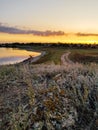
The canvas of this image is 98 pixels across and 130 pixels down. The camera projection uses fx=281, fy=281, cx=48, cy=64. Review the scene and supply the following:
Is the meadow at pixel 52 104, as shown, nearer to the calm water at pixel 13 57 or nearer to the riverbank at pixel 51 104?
the riverbank at pixel 51 104

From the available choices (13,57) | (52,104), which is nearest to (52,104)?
(52,104)

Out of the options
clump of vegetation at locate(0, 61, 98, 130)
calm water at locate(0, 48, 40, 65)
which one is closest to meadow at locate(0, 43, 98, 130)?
clump of vegetation at locate(0, 61, 98, 130)

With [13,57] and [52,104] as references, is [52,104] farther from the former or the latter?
[13,57]

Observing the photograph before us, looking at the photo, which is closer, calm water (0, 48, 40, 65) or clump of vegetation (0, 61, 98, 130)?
clump of vegetation (0, 61, 98, 130)

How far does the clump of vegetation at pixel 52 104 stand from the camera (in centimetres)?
603

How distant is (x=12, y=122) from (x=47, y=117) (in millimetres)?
750

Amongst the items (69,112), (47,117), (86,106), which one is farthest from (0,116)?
(86,106)

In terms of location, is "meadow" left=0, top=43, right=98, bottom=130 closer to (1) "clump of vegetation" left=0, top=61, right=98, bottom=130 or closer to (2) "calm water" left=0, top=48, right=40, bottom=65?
(1) "clump of vegetation" left=0, top=61, right=98, bottom=130

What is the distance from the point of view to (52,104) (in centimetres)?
645

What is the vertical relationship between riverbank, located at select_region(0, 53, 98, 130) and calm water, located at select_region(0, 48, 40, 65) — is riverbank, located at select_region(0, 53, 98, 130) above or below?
above

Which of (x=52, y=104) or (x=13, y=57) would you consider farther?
(x=13, y=57)

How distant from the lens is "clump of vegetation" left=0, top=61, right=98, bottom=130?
603 cm

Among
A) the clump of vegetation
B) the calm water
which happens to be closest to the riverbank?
the clump of vegetation

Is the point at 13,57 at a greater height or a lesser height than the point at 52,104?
lesser
